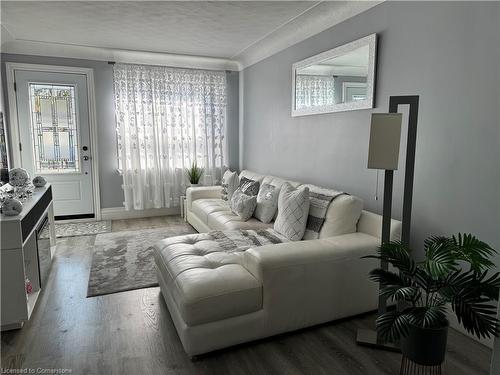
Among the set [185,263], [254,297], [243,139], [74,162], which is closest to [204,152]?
[243,139]

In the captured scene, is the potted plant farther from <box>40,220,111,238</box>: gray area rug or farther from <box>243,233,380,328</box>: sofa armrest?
<box>40,220,111,238</box>: gray area rug

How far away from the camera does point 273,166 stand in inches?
182

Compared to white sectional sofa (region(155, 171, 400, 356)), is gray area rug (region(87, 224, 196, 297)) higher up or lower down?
lower down

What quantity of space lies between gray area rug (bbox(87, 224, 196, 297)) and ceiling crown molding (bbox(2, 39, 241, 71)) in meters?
2.47

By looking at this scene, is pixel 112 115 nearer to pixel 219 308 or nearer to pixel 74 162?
pixel 74 162

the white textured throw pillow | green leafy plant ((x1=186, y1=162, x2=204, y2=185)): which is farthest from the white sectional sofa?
green leafy plant ((x1=186, y1=162, x2=204, y2=185))

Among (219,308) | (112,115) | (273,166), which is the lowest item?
(219,308)

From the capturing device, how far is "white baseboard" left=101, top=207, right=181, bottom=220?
17.2ft

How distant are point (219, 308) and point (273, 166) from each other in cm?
285

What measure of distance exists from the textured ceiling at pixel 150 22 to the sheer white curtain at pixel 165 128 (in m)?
0.58

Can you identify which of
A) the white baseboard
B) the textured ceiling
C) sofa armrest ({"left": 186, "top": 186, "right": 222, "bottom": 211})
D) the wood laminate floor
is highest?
the textured ceiling

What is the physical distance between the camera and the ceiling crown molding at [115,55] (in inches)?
177

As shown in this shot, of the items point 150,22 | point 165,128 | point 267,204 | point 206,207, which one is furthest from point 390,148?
point 165,128

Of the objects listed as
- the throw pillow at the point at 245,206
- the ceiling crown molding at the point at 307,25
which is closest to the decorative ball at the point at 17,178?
the throw pillow at the point at 245,206
